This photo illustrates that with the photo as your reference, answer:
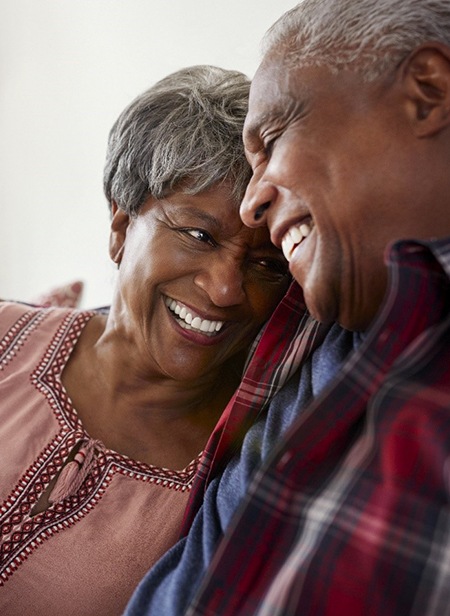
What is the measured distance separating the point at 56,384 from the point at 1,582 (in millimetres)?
392

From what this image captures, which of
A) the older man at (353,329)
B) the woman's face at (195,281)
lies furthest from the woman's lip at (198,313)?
the older man at (353,329)

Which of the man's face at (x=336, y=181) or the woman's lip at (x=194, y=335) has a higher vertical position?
the man's face at (x=336, y=181)

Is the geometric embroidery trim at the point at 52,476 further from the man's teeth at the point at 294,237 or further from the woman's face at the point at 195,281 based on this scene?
the man's teeth at the point at 294,237

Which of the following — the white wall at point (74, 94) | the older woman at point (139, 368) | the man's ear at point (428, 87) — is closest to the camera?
the man's ear at point (428, 87)

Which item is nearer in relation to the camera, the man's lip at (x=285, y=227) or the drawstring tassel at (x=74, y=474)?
the man's lip at (x=285, y=227)

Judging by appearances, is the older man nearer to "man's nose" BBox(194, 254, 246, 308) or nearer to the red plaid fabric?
the red plaid fabric

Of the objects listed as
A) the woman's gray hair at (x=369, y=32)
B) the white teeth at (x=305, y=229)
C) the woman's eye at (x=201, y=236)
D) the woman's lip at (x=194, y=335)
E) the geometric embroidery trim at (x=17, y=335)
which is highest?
the woman's gray hair at (x=369, y=32)

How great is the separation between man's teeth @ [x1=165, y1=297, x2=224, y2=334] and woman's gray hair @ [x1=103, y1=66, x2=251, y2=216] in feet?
0.70

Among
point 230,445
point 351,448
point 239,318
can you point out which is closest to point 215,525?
point 230,445

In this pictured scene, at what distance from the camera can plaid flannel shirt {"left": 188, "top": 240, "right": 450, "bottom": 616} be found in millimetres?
872

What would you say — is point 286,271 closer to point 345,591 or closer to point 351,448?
point 351,448

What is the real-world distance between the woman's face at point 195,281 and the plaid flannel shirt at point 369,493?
1.75ft

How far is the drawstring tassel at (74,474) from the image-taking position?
1.47 m

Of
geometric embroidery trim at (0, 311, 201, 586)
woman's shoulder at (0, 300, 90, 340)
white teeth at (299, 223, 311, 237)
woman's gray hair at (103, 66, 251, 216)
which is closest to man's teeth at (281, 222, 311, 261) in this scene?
white teeth at (299, 223, 311, 237)
